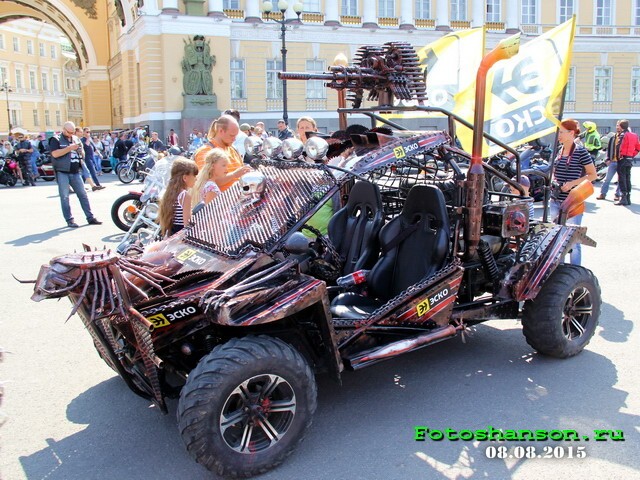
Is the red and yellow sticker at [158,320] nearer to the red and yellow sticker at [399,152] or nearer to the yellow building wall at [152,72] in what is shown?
the red and yellow sticker at [399,152]

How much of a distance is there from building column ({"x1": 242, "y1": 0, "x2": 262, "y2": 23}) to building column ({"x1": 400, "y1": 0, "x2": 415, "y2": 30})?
823cm

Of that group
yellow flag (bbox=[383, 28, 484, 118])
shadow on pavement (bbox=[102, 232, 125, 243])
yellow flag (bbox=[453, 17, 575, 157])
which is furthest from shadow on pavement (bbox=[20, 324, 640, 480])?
shadow on pavement (bbox=[102, 232, 125, 243])

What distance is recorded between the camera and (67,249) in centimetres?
959

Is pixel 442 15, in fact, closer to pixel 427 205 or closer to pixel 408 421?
pixel 427 205

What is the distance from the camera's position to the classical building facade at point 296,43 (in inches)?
1240

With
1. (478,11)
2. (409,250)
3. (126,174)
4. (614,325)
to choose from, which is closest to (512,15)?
(478,11)

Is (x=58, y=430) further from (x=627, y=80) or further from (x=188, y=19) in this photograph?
(x=627, y=80)

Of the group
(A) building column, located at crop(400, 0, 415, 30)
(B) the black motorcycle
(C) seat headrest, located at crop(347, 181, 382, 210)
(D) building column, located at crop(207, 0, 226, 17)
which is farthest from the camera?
(A) building column, located at crop(400, 0, 415, 30)

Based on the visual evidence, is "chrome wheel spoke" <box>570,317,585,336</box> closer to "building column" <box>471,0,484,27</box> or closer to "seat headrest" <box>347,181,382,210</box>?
"seat headrest" <box>347,181,382,210</box>

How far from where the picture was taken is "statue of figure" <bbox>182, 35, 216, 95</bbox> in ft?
102

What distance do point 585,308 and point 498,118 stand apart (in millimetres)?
2146

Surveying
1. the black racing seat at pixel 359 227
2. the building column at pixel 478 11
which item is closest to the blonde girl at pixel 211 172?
the black racing seat at pixel 359 227

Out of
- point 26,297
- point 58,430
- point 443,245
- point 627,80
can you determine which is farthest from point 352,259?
point 627,80

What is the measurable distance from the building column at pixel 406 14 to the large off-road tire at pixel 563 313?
32965 mm
